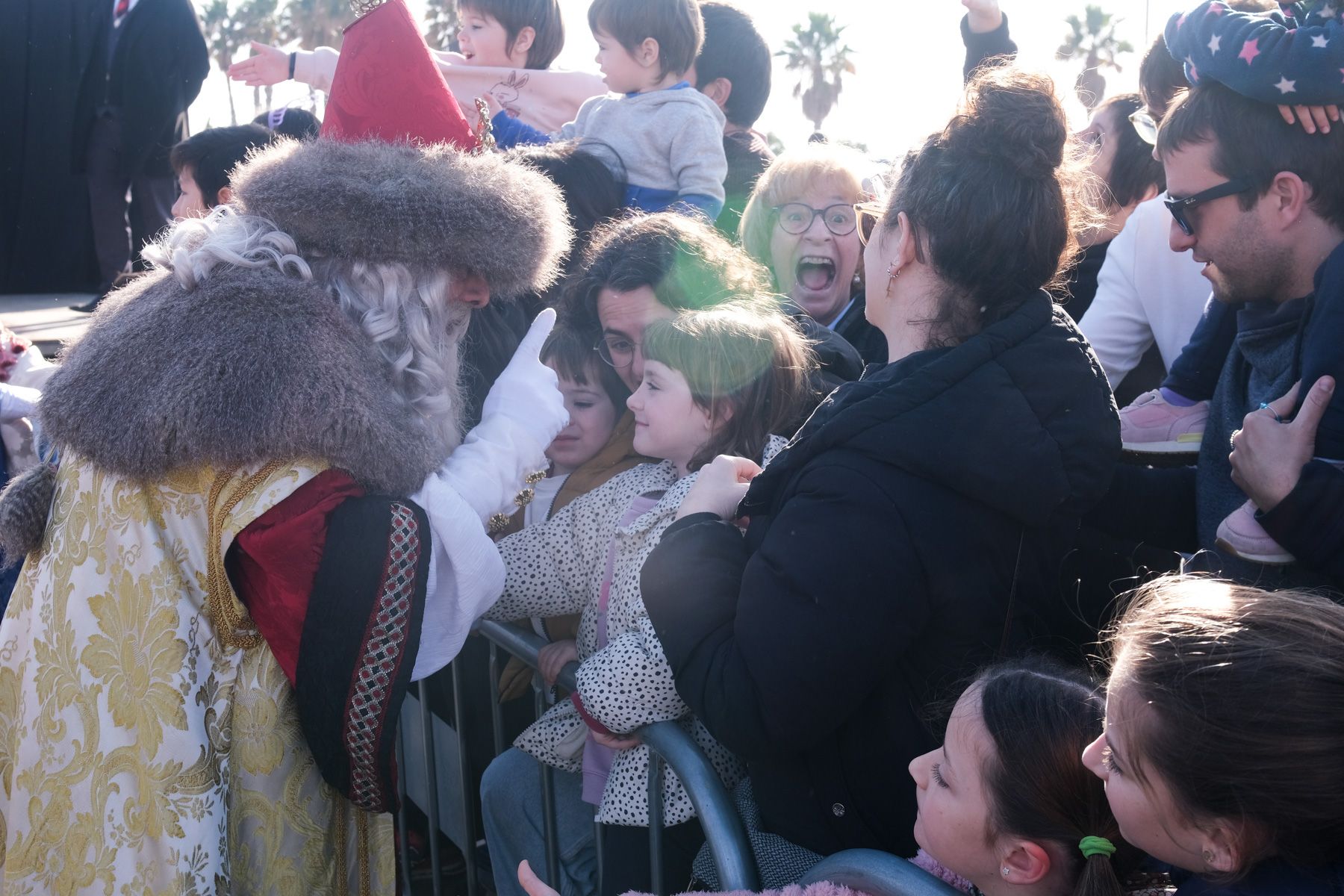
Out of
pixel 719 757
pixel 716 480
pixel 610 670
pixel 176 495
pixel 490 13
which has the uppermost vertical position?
pixel 490 13

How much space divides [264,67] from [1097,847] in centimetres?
446

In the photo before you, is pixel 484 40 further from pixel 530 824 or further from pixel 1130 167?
pixel 530 824

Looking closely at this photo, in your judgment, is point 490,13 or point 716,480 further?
point 490,13

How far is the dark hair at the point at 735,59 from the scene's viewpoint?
4.54 meters

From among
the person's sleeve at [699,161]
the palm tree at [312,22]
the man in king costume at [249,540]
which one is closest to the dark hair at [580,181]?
the person's sleeve at [699,161]

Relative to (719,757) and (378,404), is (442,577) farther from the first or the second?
(719,757)

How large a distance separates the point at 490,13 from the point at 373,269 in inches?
96.9

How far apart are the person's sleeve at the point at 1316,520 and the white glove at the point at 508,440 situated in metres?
1.37

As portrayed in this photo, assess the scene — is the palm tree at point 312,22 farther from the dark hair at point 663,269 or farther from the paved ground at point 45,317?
the dark hair at point 663,269

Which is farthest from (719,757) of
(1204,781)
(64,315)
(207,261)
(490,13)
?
(64,315)

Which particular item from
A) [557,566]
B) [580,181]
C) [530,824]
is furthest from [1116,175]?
[530,824]

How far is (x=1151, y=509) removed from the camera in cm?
234

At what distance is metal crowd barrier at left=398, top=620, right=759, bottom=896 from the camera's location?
170 centimetres

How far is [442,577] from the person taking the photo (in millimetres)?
2121
